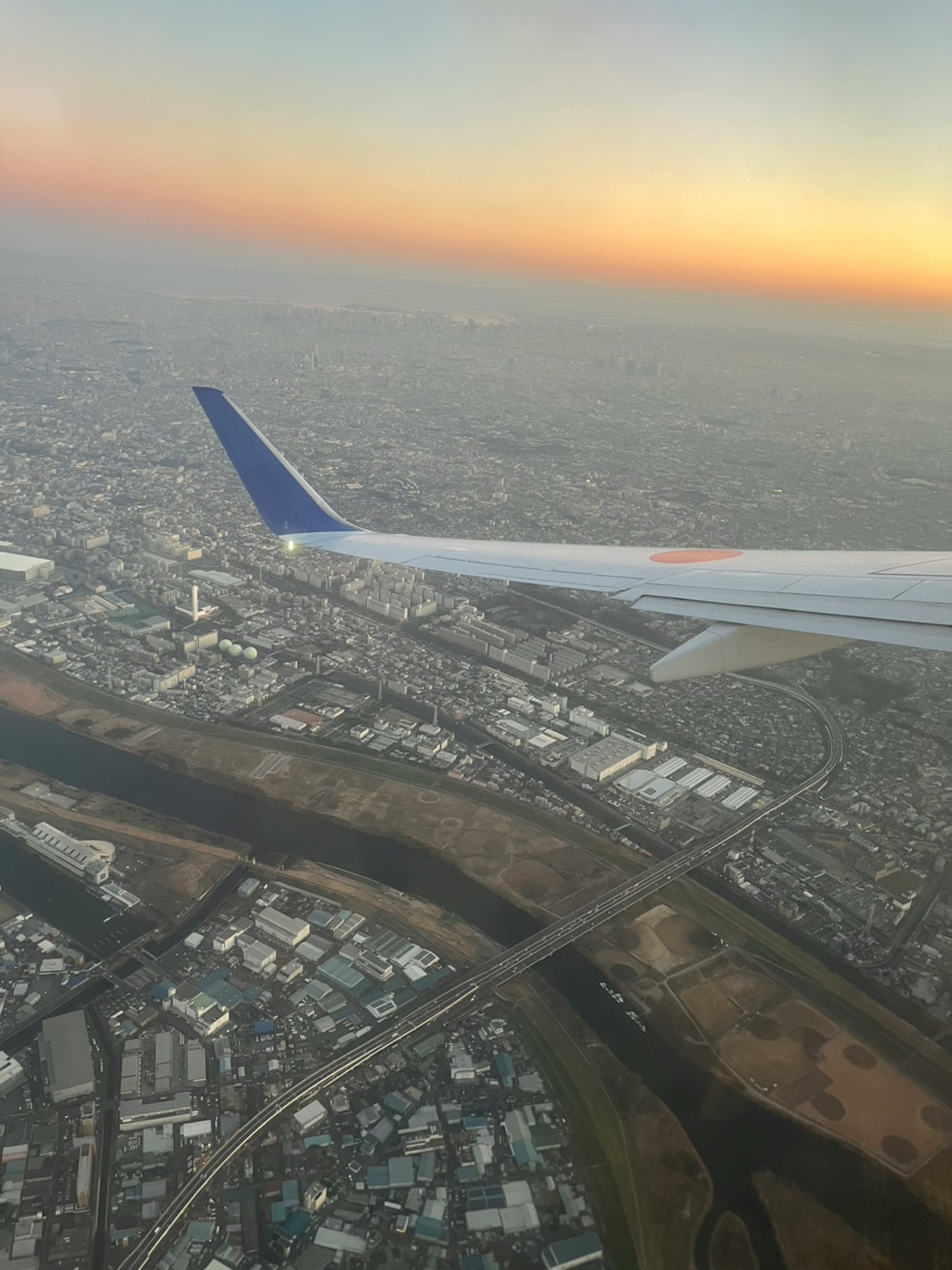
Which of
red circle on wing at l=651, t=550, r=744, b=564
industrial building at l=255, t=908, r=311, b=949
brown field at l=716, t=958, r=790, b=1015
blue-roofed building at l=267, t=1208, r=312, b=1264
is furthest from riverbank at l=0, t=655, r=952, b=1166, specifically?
red circle on wing at l=651, t=550, r=744, b=564

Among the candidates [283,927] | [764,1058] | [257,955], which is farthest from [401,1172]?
[764,1058]

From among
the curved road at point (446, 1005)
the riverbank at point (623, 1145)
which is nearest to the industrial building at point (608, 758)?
the curved road at point (446, 1005)

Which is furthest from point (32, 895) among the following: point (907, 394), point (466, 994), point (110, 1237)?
point (907, 394)

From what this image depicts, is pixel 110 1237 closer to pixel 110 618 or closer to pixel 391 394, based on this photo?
pixel 110 618

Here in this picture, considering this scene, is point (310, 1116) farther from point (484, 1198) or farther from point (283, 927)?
point (283, 927)

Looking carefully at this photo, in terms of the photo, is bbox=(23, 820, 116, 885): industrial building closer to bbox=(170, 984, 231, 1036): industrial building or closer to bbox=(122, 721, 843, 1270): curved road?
bbox=(170, 984, 231, 1036): industrial building

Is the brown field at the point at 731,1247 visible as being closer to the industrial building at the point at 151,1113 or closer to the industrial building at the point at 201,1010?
the industrial building at the point at 151,1113
